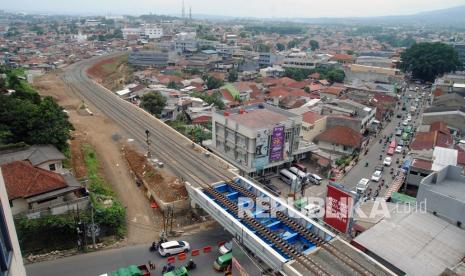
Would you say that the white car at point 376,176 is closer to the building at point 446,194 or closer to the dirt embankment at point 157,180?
the building at point 446,194

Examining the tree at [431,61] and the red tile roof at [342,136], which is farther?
the tree at [431,61]

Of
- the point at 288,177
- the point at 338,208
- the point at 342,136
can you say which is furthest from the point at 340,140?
the point at 338,208

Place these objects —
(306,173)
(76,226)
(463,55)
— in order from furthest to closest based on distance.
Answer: (463,55) → (306,173) → (76,226)

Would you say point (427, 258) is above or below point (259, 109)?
below

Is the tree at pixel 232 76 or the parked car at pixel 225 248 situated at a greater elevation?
the tree at pixel 232 76

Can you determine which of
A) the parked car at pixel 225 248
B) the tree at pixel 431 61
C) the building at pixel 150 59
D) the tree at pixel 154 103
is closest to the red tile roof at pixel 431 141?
the parked car at pixel 225 248

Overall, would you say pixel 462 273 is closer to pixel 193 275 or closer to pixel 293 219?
pixel 293 219

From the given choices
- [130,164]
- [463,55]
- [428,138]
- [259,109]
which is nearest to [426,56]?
[463,55]
